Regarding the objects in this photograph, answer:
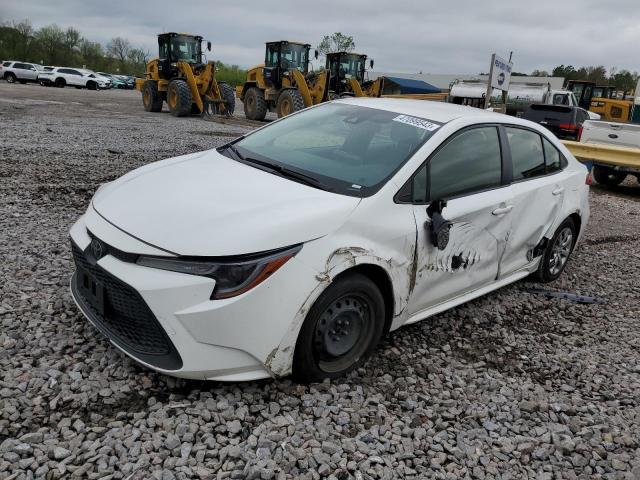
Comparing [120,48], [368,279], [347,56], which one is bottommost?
[368,279]

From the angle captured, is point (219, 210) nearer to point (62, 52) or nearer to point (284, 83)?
point (284, 83)

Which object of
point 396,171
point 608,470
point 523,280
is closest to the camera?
point 608,470

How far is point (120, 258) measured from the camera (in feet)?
8.56

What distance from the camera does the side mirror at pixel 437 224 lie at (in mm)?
3133

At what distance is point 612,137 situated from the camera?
10.3 metres

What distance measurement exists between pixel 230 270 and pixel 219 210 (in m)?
0.41

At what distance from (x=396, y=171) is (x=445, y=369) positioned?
1.27m

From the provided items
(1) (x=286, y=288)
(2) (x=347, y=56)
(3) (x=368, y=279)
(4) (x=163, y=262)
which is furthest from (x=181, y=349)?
(2) (x=347, y=56)

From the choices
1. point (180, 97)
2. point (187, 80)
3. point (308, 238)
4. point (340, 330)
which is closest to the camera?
point (308, 238)

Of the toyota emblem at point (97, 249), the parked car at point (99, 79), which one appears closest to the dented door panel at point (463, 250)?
the toyota emblem at point (97, 249)

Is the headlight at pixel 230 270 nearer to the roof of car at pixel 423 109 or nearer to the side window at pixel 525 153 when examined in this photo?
the roof of car at pixel 423 109

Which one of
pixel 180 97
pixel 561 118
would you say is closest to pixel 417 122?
pixel 561 118

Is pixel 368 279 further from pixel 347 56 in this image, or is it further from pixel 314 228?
pixel 347 56

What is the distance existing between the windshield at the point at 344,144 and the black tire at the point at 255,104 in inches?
606
